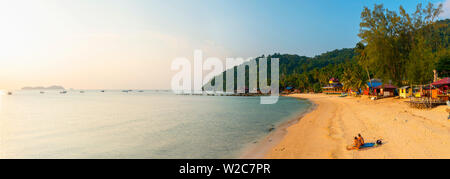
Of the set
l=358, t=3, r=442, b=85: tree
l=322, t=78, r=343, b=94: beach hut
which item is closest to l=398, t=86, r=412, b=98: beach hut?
l=358, t=3, r=442, b=85: tree

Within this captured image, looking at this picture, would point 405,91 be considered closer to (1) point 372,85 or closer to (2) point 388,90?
(2) point 388,90

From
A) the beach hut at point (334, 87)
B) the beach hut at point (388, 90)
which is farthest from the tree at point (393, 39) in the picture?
the beach hut at point (334, 87)

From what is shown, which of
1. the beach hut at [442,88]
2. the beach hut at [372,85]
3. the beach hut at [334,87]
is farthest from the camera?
the beach hut at [334,87]

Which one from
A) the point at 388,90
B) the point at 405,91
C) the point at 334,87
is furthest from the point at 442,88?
the point at 334,87

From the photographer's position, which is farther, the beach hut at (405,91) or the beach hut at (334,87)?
the beach hut at (334,87)

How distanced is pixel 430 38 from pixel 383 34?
7.93m

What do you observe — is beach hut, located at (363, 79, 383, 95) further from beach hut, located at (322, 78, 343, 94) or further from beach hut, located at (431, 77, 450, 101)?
beach hut, located at (322, 78, 343, 94)

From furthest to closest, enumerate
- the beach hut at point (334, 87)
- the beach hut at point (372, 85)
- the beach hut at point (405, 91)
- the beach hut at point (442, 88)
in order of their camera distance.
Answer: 1. the beach hut at point (334, 87)
2. the beach hut at point (372, 85)
3. the beach hut at point (405, 91)
4. the beach hut at point (442, 88)

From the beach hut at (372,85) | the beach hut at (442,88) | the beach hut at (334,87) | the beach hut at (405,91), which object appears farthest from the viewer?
the beach hut at (334,87)

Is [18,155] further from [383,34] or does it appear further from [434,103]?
[383,34]

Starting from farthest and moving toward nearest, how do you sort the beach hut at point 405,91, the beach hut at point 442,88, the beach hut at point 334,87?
the beach hut at point 334,87
the beach hut at point 405,91
the beach hut at point 442,88

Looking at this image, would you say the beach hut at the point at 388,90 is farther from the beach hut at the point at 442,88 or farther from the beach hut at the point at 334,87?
the beach hut at the point at 334,87

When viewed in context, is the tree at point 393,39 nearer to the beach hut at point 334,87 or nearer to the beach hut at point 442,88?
the beach hut at point 442,88

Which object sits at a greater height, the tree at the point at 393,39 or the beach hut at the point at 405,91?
the tree at the point at 393,39
